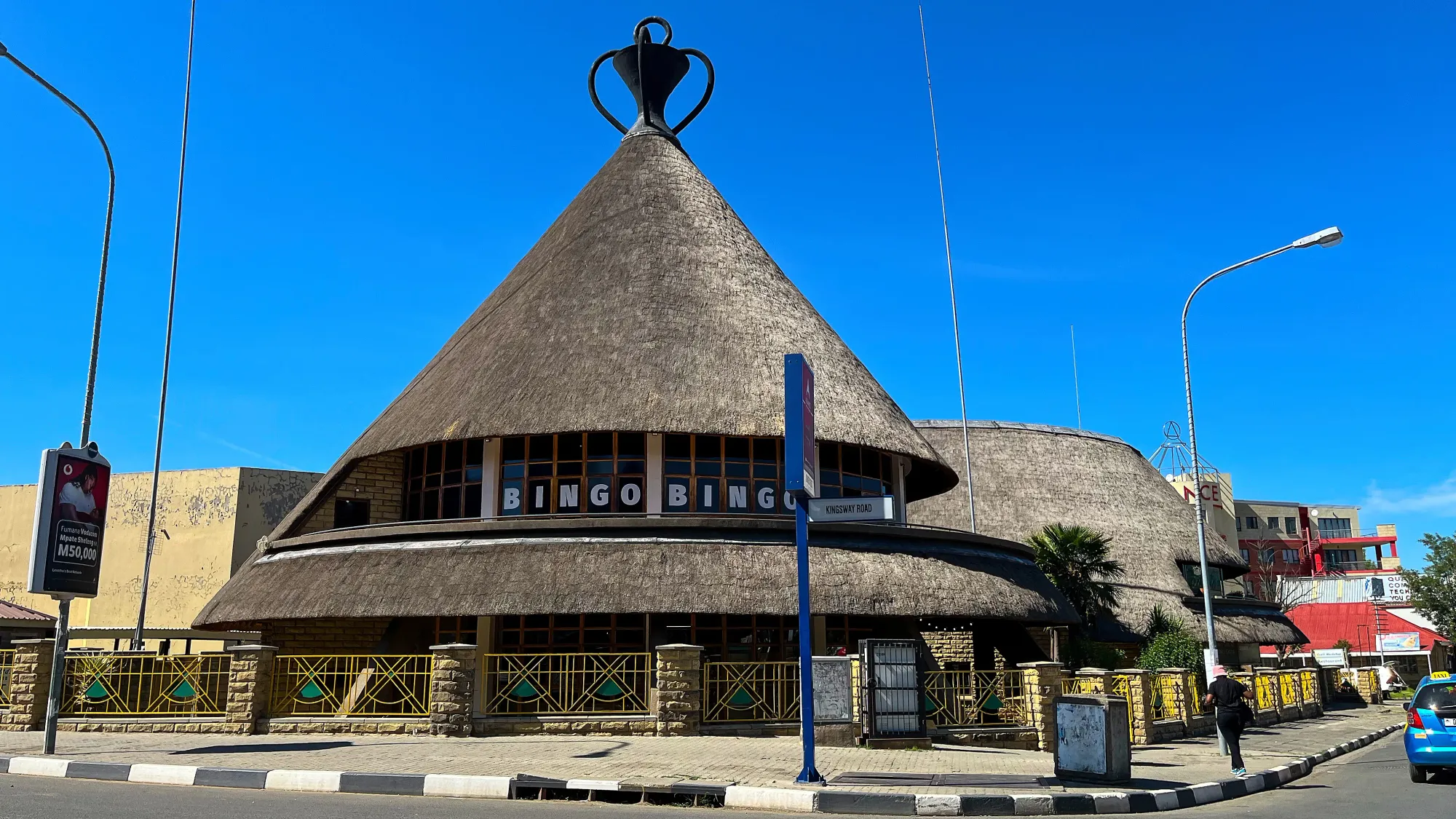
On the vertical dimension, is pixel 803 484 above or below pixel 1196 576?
below

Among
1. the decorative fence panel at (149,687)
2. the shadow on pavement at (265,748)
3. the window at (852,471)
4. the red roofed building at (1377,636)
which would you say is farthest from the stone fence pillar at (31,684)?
the red roofed building at (1377,636)

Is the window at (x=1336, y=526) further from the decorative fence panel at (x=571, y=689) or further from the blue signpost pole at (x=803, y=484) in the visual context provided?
the blue signpost pole at (x=803, y=484)

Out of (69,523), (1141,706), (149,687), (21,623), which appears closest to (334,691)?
(149,687)

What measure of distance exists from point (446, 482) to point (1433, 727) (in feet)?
62.8

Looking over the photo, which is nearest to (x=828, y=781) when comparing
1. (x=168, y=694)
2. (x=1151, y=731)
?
(x=1151, y=731)

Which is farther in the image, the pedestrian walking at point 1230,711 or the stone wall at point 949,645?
the stone wall at point 949,645

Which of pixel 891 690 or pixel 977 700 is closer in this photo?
pixel 891 690

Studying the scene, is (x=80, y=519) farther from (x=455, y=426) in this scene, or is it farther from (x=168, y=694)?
(x=455, y=426)

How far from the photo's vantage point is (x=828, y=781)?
41.6ft

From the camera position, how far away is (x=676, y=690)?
59.6 ft

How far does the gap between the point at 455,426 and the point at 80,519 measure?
7.86m

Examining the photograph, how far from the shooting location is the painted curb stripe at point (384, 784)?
12414 mm

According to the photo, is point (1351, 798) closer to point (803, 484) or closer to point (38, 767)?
point (803, 484)

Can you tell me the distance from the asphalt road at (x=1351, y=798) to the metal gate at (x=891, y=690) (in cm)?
522
